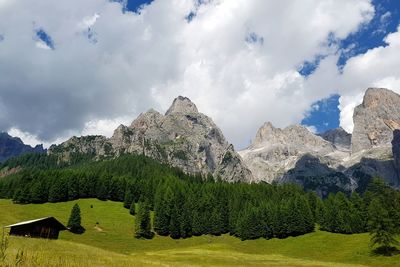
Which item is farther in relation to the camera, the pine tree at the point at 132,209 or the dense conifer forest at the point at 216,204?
the pine tree at the point at 132,209

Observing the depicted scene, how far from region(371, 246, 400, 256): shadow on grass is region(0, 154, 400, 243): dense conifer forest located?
27854mm

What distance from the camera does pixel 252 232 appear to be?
14212 cm

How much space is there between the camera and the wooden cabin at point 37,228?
262 feet

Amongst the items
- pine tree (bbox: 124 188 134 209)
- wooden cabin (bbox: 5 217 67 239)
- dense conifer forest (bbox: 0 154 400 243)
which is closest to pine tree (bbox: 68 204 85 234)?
dense conifer forest (bbox: 0 154 400 243)

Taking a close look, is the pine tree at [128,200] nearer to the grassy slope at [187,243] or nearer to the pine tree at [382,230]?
the grassy slope at [187,243]

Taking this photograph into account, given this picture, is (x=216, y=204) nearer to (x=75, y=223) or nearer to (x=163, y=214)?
(x=163, y=214)

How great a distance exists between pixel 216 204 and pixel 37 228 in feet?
313

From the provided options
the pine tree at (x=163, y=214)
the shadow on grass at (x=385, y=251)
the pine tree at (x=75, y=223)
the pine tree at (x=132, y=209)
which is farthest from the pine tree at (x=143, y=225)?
the shadow on grass at (x=385, y=251)

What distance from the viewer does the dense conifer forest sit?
460 feet

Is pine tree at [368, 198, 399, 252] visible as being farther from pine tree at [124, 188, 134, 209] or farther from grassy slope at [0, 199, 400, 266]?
pine tree at [124, 188, 134, 209]

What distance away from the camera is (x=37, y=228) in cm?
8381

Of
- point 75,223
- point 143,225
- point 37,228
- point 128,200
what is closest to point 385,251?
point 37,228

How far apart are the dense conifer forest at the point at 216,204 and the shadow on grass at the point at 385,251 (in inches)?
1097

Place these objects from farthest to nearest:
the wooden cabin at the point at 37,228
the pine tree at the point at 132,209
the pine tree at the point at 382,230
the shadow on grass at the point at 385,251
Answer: the pine tree at the point at 132,209
the pine tree at the point at 382,230
the shadow on grass at the point at 385,251
the wooden cabin at the point at 37,228
